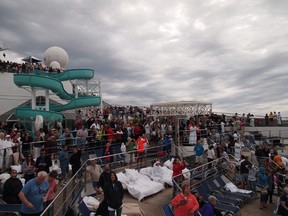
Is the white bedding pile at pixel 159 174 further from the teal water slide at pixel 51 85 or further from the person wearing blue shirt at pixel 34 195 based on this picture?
the teal water slide at pixel 51 85

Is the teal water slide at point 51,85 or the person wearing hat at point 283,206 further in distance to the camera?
the teal water slide at point 51,85

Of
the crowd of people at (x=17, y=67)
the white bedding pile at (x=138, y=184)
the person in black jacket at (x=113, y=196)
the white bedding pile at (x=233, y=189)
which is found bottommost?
the white bedding pile at (x=233, y=189)

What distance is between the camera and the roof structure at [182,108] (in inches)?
973

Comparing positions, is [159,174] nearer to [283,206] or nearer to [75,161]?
[75,161]

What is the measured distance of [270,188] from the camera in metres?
10.9

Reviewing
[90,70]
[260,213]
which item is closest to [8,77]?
[90,70]

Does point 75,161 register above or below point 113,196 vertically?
above

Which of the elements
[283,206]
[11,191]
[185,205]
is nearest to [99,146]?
[11,191]

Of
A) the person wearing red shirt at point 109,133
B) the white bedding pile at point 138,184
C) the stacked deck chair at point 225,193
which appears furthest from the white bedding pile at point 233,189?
the person wearing red shirt at point 109,133

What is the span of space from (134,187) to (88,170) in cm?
166

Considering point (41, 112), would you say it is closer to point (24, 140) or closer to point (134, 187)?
point (24, 140)

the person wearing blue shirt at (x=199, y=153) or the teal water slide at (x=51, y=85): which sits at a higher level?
the teal water slide at (x=51, y=85)

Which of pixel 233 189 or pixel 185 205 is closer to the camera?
pixel 185 205

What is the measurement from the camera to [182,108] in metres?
25.2
